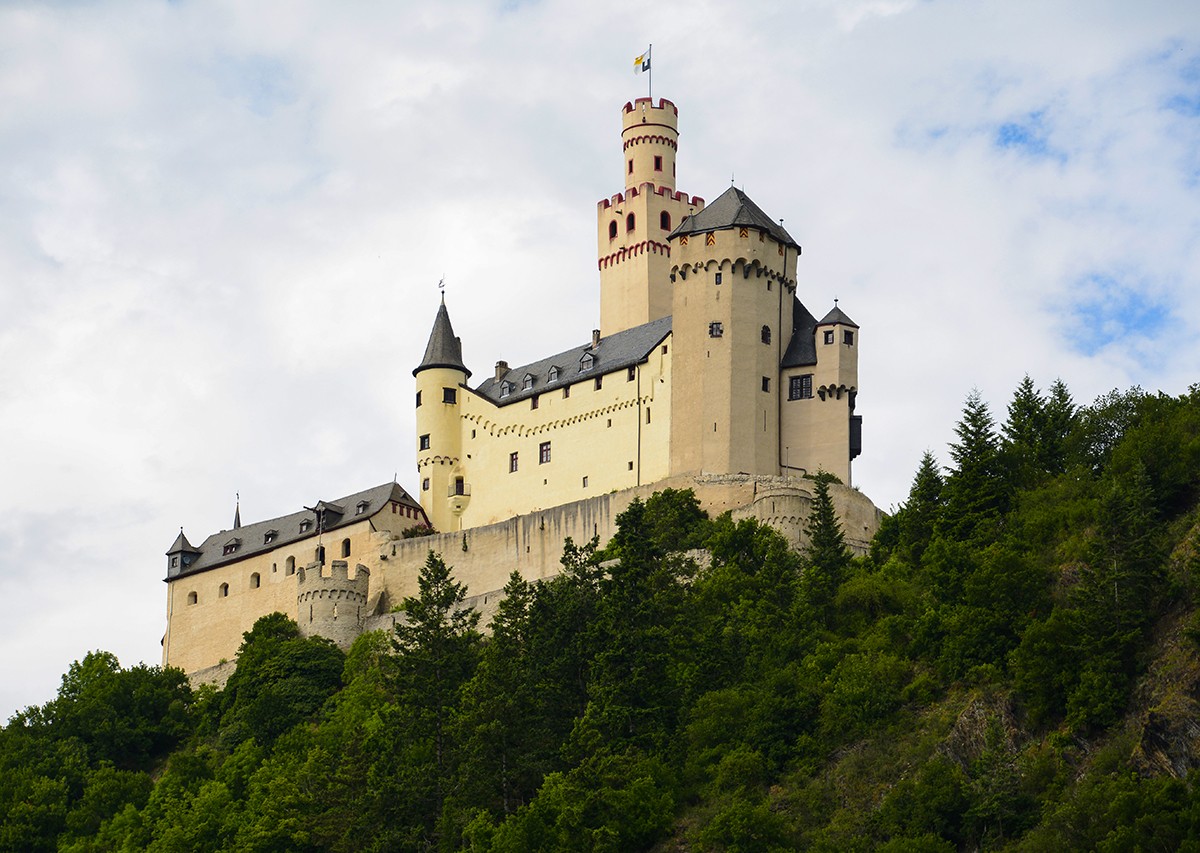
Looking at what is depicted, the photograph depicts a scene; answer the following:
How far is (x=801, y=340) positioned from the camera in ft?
258

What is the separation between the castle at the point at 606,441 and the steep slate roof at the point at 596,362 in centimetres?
10

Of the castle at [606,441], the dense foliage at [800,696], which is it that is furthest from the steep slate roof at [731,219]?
the dense foliage at [800,696]

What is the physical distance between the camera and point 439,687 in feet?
205

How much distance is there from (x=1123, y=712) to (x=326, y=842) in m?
23.4

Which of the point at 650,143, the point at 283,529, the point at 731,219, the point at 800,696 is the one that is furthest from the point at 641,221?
the point at 800,696

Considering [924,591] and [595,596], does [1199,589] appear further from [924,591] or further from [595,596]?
[595,596]

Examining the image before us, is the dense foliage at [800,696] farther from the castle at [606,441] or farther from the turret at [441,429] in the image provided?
the turret at [441,429]

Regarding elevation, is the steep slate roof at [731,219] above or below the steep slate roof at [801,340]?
above

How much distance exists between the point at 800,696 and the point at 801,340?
74.3ft

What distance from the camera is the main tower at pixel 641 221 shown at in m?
88.0

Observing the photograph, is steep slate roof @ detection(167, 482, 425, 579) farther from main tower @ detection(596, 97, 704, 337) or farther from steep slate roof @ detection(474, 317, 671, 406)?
main tower @ detection(596, 97, 704, 337)

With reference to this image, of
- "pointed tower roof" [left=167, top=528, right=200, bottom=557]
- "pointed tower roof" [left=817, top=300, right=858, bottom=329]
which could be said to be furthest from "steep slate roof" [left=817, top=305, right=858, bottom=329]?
"pointed tower roof" [left=167, top=528, right=200, bottom=557]

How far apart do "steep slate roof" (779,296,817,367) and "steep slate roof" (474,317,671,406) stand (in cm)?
453

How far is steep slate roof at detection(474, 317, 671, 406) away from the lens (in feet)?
265
